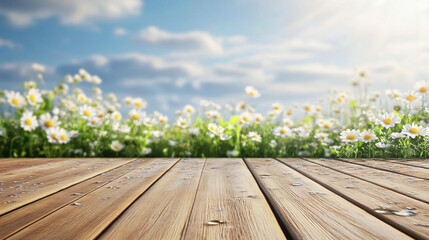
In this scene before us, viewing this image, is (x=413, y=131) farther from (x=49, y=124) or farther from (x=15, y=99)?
(x=15, y=99)

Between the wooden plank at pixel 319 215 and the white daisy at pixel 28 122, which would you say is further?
the white daisy at pixel 28 122

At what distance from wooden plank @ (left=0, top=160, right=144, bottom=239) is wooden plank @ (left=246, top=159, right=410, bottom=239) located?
2.16ft

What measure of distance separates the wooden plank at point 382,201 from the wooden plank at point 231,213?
0.97 ft

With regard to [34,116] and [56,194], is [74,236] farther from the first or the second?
[34,116]

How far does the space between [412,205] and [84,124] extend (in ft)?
11.3

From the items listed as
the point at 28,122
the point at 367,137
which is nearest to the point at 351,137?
the point at 367,137

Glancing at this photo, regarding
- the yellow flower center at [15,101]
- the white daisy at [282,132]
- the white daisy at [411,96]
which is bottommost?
the white daisy at [282,132]

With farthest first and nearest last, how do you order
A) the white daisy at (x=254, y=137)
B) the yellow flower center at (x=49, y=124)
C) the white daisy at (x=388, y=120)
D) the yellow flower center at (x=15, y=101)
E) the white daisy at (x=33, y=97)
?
the yellow flower center at (x=15, y=101) → the white daisy at (x=33, y=97) → the yellow flower center at (x=49, y=124) → the white daisy at (x=254, y=137) → the white daisy at (x=388, y=120)

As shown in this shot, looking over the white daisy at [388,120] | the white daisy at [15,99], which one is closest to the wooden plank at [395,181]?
the white daisy at [388,120]

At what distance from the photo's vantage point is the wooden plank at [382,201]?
0.89 meters

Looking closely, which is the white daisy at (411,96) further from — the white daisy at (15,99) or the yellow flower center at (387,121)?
the white daisy at (15,99)

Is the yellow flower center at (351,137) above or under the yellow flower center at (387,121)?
under

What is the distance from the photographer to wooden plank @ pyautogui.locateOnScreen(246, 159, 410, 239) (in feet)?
2.71

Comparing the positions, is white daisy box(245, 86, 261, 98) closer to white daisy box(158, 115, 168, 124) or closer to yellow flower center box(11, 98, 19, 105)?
white daisy box(158, 115, 168, 124)
